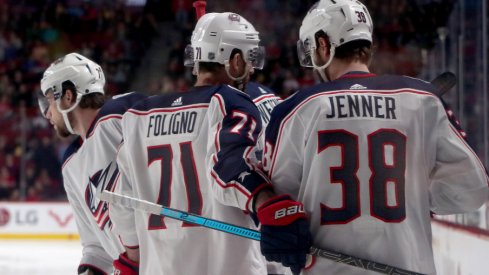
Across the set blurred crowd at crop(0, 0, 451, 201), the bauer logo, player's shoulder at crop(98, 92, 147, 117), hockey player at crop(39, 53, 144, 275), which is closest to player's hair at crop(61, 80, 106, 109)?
hockey player at crop(39, 53, 144, 275)

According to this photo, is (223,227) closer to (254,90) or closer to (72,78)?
(254,90)

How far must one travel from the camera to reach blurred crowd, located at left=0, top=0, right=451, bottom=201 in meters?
8.32

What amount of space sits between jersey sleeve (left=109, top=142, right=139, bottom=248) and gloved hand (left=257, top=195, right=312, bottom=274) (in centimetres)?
72

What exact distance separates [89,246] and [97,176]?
0.35 metres

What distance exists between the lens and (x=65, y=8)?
1101 cm

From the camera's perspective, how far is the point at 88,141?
10.3ft

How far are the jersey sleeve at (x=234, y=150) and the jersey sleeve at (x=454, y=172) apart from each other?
413 millimetres

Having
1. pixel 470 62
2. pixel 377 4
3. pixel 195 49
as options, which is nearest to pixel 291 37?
pixel 377 4

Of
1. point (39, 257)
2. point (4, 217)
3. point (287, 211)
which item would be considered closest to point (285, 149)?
point (287, 211)

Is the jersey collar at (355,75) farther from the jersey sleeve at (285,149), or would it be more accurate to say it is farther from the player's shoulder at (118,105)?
the player's shoulder at (118,105)

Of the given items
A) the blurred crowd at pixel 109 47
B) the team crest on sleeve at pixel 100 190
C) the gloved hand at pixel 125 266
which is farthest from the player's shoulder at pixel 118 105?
the blurred crowd at pixel 109 47

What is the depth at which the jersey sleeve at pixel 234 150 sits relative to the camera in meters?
2.08

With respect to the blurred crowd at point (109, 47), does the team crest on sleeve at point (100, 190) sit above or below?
above

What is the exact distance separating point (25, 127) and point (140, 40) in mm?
2650
